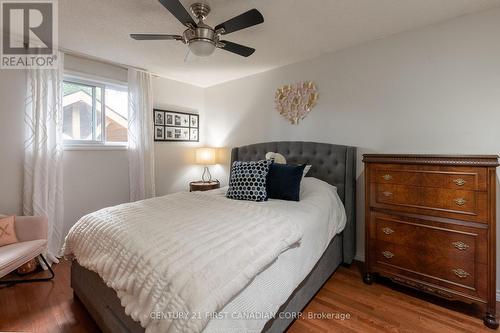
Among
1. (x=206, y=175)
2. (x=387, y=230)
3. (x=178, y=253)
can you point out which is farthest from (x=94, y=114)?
(x=387, y=230)

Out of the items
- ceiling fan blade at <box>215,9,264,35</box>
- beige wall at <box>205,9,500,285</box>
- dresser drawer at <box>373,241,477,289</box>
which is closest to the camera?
ceiling fan blade at <box>215,9,264,35</box>

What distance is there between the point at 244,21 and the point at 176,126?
2615mm

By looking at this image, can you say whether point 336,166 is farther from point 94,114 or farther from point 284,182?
point 94,114

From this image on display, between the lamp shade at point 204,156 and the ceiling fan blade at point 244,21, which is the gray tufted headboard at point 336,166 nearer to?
the lamp shade at point 204,156

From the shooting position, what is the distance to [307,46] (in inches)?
104

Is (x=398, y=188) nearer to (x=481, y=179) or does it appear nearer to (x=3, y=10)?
(x=481, y=179)

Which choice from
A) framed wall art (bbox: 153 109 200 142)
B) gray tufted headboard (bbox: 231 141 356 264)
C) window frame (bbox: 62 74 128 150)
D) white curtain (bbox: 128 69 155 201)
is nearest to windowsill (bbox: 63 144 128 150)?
window frame (bbox: 62 74 128 150)

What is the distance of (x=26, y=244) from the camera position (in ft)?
6.80

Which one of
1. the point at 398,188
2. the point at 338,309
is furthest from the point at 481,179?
the point at 338,309

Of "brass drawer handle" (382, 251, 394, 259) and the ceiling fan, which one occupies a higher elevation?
the ceiling fan

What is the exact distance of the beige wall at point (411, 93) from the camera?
2.00 m

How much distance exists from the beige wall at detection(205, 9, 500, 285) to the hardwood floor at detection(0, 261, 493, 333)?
0.72 m

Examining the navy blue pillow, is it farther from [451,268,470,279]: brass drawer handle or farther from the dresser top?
[451,268,470,279]: brass drawer handle

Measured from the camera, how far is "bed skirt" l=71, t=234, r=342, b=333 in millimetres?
1328
